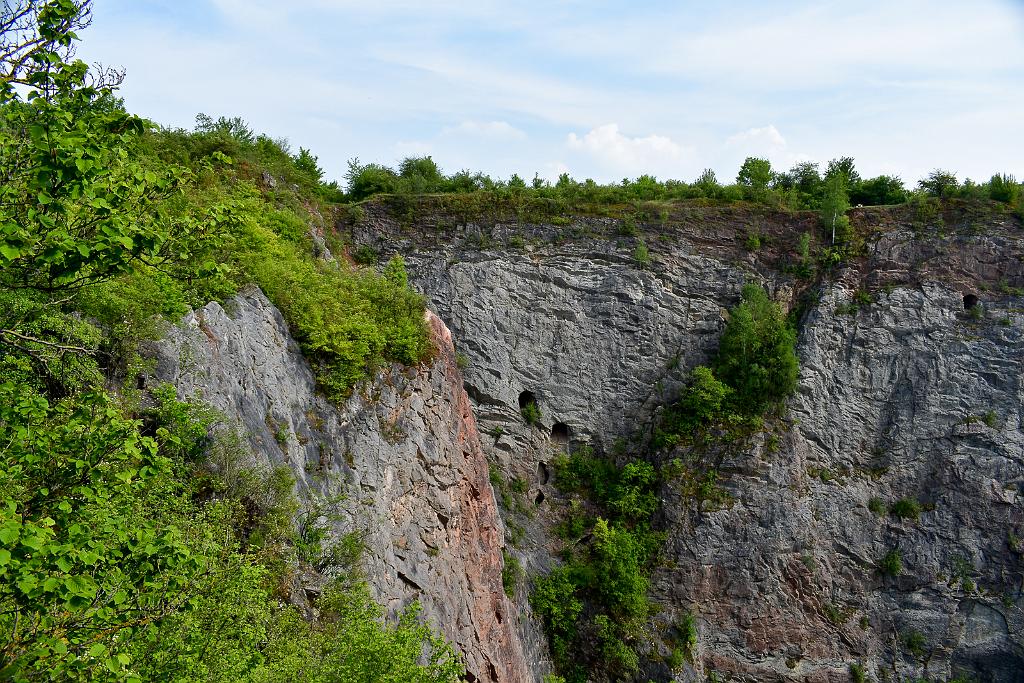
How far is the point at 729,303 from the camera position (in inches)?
1083

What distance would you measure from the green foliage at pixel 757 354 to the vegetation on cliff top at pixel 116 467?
15.9 metres

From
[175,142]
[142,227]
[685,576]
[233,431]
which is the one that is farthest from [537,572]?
[142,227]

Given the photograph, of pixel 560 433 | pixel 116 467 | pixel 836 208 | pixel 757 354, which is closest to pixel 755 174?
pixel 836 208

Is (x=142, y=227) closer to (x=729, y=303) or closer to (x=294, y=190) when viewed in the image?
(x=294, y=190)

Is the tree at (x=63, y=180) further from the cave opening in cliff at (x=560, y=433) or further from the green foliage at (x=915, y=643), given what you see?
the green foliage at (x=915, y=643)

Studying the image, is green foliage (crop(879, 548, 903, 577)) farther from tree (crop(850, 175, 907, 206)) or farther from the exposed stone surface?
tree (crop(850, 175, 907, 206))

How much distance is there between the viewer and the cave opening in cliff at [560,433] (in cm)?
2636

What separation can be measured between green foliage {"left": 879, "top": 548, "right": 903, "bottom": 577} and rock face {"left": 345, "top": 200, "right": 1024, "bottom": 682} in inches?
5.3

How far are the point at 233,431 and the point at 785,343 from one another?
18897mm

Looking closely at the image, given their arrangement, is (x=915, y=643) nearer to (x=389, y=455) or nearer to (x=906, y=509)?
(x=906, y=509)

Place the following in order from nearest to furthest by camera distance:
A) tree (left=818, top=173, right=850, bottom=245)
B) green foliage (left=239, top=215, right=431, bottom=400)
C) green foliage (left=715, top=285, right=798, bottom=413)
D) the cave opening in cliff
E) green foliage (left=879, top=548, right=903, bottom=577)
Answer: green foliage (left=239, top=215, right=431, bottom=400) < green foliage (left=879, top=548, right=903, bottom=577) < green foliage (left=715, top=285, right=798, bottom=413) < the cave opening in cliff < tree (left=818, top=173, right=850, bottom=245)

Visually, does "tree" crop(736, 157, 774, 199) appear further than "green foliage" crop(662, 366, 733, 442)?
Yes

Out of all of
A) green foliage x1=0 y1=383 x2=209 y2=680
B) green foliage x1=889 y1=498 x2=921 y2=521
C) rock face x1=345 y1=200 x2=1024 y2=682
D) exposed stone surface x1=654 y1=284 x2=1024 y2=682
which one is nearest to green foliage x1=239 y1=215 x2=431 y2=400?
rock face x1=345 y1=200 x2=1024 y2=682

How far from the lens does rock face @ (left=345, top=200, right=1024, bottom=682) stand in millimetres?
23344
